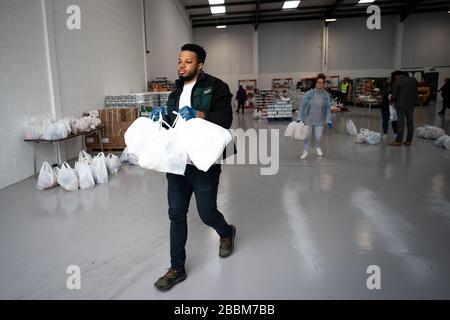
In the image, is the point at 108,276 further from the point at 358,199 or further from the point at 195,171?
the point at 358,199

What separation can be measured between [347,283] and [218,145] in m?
1.20

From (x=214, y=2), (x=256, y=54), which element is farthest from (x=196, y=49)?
(x=256, y=54)

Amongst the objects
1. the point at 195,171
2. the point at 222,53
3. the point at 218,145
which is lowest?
the point at 195,171

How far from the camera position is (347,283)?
2.08 metres

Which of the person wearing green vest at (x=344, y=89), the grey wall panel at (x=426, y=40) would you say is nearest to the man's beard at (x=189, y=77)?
the person wearing green vest at (x=344, y=89)

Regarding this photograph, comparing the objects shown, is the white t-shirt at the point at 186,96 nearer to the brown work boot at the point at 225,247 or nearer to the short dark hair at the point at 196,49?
the short dark hair at the point at 196,49

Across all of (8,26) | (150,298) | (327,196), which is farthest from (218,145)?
(8,26)

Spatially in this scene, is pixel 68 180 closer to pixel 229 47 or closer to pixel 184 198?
pixel 184 198

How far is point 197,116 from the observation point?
1879mm

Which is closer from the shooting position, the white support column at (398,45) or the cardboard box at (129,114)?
the cardboard box at (129,114)

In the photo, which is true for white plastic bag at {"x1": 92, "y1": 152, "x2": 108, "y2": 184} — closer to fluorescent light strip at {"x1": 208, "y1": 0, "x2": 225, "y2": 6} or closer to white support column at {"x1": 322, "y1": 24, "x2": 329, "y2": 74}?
fluorescent light strip at {"x1": 208, "y1": 0, "x2": 225, "y2": 6}

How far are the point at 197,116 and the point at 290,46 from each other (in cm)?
1906

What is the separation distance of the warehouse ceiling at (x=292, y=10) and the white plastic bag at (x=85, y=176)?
45.7 feet

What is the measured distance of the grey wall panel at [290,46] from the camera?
755 inches
